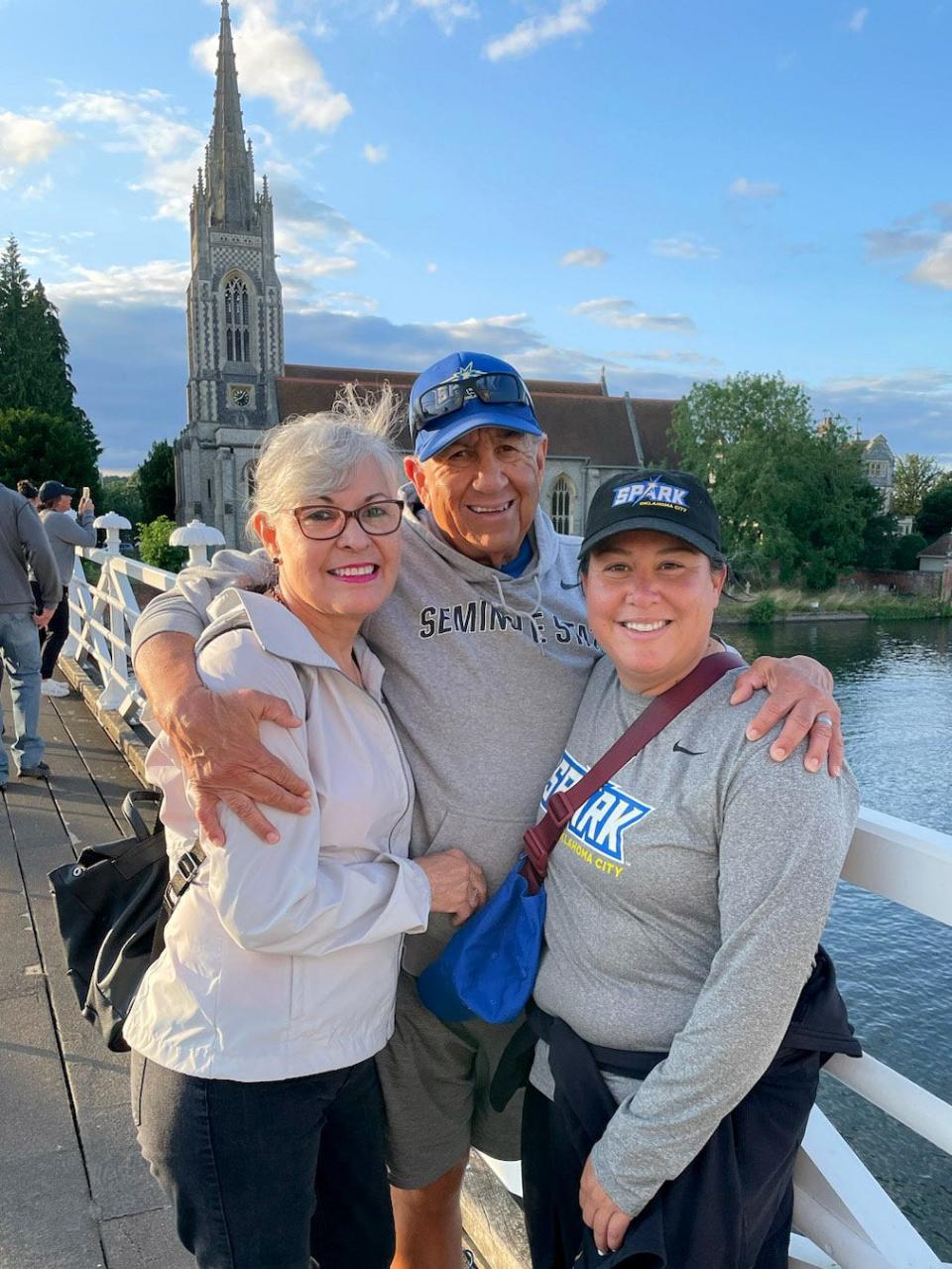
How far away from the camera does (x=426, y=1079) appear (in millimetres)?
1814

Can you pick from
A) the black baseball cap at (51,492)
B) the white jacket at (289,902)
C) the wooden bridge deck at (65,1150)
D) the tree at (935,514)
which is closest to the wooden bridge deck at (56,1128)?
the wooden bridge deck at (65,1150)

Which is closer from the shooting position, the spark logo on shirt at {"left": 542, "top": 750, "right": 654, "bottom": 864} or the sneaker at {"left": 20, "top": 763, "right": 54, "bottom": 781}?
the spark logo on shirt at {"left": 542, "top": 750, "right": 654, "bottom": 864}

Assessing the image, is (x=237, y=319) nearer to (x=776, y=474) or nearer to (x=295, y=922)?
(x=776, y=474)

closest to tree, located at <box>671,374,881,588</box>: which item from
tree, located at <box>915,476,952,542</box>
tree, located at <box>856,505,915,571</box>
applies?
tree, located at <box>856,505,915,571</box>

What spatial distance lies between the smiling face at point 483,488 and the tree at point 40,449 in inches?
1387

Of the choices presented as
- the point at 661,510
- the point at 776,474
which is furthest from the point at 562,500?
the point at 661,510

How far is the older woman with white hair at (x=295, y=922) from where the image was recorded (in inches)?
53.1

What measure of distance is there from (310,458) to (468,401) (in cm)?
45

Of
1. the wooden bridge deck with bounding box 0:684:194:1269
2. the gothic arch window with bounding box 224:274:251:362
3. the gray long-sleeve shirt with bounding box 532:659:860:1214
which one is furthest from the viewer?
the gothic arch window with bounding box 224:274:251:362

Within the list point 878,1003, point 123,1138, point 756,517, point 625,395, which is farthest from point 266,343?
point 123,1138

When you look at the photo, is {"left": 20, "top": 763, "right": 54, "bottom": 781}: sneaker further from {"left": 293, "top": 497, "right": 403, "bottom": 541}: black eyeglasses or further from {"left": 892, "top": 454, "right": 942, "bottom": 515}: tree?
{"left": 892, "top": 454, "right": 942, "bottom": 515}: tree

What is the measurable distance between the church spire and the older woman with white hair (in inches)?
2290

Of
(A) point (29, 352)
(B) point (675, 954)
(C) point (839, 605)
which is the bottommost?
A: (C) point (839, 605)

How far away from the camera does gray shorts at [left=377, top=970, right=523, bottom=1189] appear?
70.7 inches
